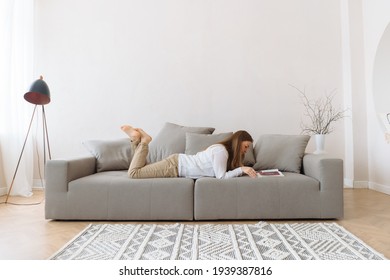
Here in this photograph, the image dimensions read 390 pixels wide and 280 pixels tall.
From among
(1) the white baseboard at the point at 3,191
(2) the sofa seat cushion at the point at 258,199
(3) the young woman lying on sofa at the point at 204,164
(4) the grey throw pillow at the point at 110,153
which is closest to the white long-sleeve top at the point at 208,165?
(3) the young woman lying on sofa at the point at 204,164

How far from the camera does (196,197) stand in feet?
8.73

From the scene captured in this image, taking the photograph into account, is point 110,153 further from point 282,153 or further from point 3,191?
point 282,153

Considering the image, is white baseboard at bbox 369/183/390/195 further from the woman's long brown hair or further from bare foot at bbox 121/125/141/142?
bare foot at bbox 121/125/141/142

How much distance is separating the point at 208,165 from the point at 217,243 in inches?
36.4

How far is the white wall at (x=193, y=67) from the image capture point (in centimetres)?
414

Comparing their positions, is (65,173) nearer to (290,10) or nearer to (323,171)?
(323,171)

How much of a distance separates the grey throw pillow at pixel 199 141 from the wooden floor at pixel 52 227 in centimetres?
134

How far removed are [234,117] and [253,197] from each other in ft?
5.69

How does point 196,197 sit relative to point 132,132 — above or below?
below

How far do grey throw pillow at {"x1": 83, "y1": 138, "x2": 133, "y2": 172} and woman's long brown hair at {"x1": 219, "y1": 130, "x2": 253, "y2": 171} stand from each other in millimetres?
1272

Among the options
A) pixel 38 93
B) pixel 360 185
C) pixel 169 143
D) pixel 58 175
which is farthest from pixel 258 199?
pixel 38 93

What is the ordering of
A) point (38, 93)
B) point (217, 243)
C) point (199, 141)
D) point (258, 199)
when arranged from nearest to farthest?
point (217, 243), point (258, 199), point (199, 141), point (38, 93)

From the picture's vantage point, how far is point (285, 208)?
2619mm
